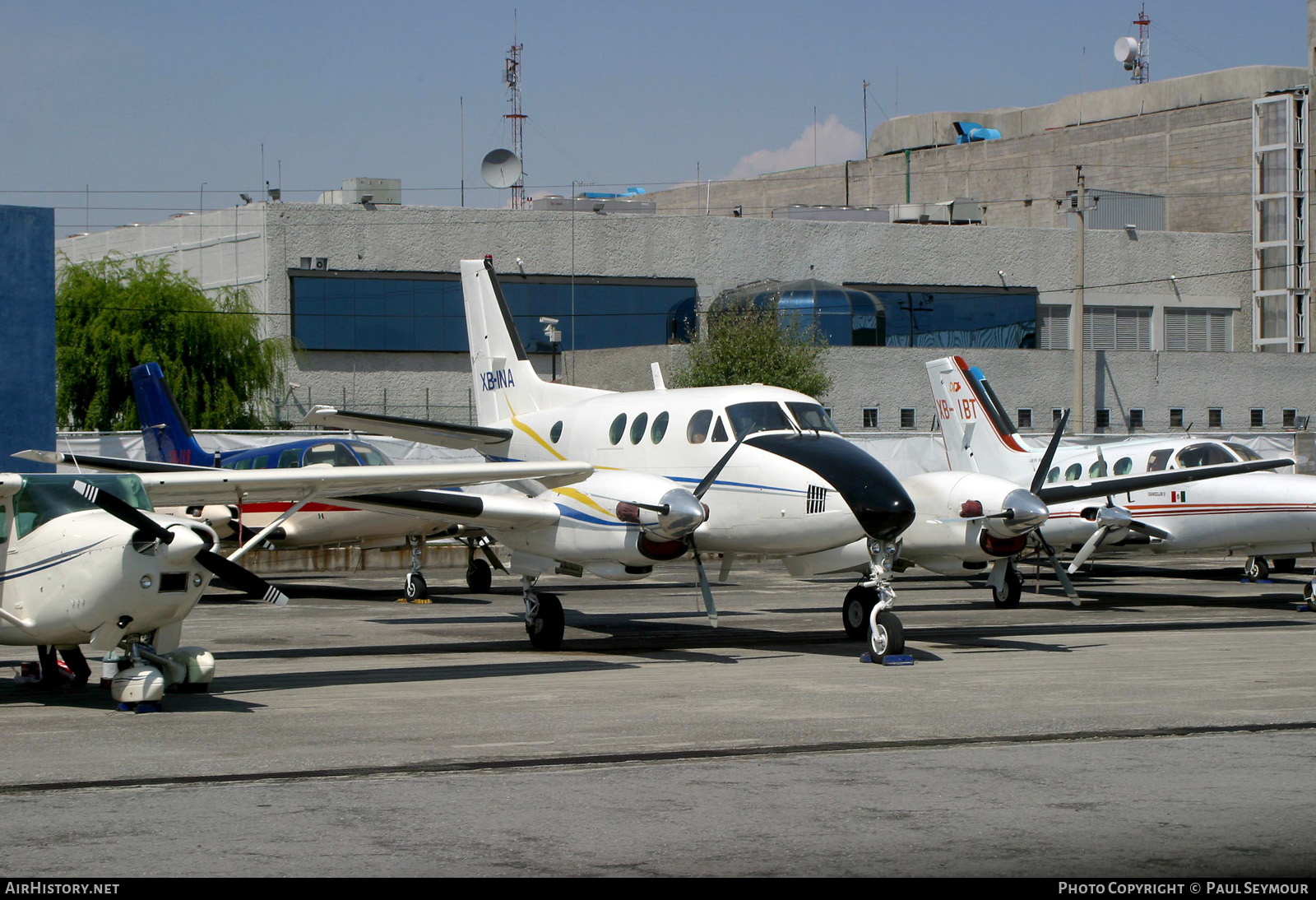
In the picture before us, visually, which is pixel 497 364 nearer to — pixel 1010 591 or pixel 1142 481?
pixel 1010 591

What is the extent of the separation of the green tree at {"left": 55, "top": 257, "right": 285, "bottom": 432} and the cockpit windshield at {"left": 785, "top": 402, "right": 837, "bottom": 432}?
3276 centimetres

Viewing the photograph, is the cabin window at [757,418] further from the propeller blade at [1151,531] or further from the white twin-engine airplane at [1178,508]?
the propeller blade at [1151,531]

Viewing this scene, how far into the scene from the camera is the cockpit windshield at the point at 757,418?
15539 mm

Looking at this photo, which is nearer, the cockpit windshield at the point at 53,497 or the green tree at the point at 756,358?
the cockpit windshield at the point at 53,497

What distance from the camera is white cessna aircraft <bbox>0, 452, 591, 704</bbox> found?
1120 centimetres

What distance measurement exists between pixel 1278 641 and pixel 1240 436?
21.3 m

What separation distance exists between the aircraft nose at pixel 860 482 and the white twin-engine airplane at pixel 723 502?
2 cm

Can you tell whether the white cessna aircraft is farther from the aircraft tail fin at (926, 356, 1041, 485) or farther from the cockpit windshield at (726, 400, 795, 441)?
the aircraft tail fin at (926, 356, 1041, 485)

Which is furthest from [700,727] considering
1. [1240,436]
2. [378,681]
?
[1240,436]

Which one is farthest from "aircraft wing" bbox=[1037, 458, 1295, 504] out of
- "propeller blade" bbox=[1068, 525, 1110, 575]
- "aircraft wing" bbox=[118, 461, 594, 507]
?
"aircraft wing" bbox=[118, 461, 594, 507]

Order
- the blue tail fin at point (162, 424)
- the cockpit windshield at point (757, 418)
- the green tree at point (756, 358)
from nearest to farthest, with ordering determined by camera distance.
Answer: the cockpit windshield at point (757, 418), the blue tail fin at point (162, 424), the green tree at point (756, 358)

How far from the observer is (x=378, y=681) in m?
13.5

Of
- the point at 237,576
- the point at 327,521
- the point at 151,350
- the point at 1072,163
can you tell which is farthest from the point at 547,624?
the point at 1072,163

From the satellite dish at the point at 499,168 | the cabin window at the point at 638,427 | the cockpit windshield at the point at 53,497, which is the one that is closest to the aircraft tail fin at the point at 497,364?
the cabin window at the point at 638,427
